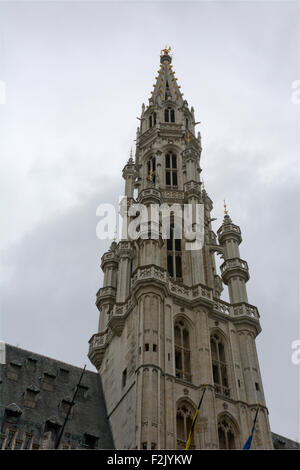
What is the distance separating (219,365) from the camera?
4216 cm

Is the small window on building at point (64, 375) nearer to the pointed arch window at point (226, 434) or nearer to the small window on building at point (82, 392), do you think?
the small window on building at point (82, 392)

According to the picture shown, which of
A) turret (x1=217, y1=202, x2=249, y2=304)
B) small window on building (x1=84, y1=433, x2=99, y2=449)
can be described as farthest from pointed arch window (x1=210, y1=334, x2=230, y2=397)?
small window on building (x1=84, y1=433, x2=99, y2=449)

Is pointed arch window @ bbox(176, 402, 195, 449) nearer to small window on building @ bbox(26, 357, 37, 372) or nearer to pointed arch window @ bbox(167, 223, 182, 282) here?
small window on building @ bbox(26, 357, 37, 372)

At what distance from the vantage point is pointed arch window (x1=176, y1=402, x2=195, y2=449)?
1416 inches

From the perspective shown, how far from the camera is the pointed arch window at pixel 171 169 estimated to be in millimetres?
58438

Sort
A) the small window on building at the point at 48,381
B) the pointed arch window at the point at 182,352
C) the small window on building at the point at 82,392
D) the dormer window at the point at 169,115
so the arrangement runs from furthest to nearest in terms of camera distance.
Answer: the dormer window at the point at 169,115
the small window on building at the point at 82,392
the small window on building at the point at 48,381
the pointed arch window at the point at 182,352

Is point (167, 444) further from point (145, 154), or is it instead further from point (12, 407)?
point (145, 154)

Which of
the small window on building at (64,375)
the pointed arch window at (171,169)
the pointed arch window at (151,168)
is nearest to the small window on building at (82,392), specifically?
the small window on building at (64,375)

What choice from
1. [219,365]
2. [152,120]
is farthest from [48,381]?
[152,120]

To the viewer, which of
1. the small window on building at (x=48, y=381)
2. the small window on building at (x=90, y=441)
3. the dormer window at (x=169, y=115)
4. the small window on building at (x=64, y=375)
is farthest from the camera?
the dormer window at (x=169, y=115)

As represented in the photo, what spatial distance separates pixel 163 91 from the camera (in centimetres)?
7169

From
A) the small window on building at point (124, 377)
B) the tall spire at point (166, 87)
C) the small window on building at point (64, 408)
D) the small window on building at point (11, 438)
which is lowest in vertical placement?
the small window on building at point (11, 438)

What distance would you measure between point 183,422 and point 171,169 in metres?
28.8
